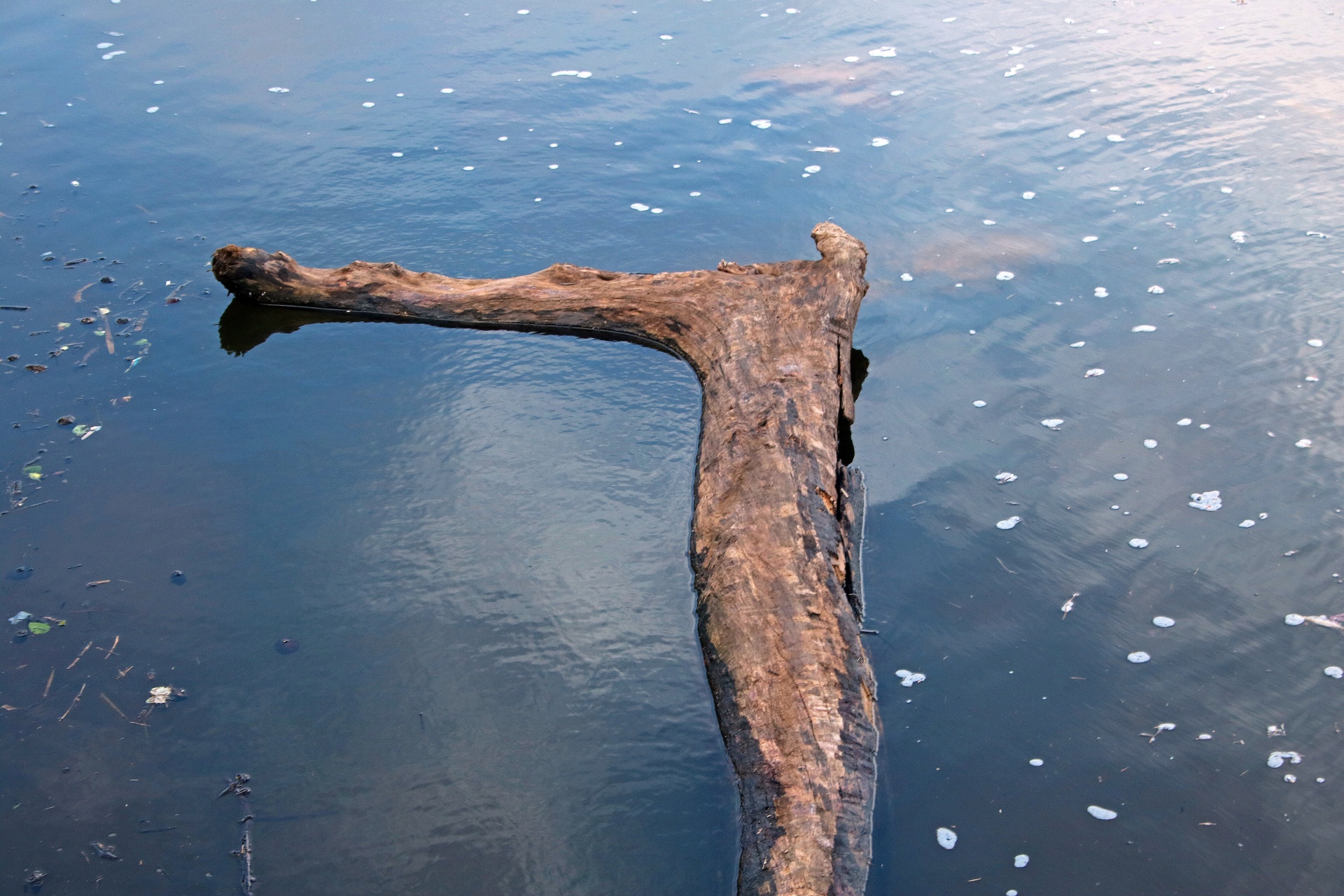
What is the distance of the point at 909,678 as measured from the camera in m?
3.99

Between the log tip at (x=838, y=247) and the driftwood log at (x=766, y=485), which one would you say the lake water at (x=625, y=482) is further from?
the log tip at (x=838, y=247)

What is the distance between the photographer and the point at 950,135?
8.41 metres

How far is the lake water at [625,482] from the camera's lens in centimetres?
354

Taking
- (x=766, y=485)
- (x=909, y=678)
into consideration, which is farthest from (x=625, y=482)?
(x=909, y=678)

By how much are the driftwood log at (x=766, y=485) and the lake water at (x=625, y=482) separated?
243mm

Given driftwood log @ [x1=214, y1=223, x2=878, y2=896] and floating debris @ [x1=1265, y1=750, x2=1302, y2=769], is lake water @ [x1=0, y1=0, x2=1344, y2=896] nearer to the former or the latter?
floating debris @ [x1=1265, y1=750, x2=1302, y2=769]

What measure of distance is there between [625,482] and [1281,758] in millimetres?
3101

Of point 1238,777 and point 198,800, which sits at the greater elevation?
point 198,800

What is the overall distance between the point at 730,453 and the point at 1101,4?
979 centimetres

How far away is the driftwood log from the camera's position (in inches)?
126

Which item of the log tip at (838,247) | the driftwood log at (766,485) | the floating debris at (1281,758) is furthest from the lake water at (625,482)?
the log tip at (838,247)

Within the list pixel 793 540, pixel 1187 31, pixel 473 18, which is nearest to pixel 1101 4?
pixel 1187 31

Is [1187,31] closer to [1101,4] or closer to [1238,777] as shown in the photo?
[1101,4]

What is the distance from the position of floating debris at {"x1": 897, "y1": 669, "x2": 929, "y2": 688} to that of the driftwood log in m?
0.21
